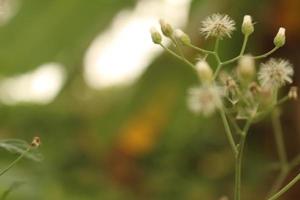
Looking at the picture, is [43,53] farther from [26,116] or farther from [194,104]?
[194,104]

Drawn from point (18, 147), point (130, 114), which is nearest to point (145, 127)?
point (130, 114)

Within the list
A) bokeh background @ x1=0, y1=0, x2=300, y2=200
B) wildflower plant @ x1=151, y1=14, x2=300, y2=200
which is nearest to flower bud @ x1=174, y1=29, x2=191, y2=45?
wildflower plant @ x1=151, y1=14, x2=300, y2=200

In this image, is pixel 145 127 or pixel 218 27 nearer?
pixel 218 27

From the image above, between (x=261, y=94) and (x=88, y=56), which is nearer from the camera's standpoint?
(x=261, y=94)

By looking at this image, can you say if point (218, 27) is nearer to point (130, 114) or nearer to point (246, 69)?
point (246, 69)

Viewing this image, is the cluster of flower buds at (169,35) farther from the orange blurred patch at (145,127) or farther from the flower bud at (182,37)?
the orange blurred patch at (145,127)

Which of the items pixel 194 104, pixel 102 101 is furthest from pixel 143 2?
pixel 194 104
